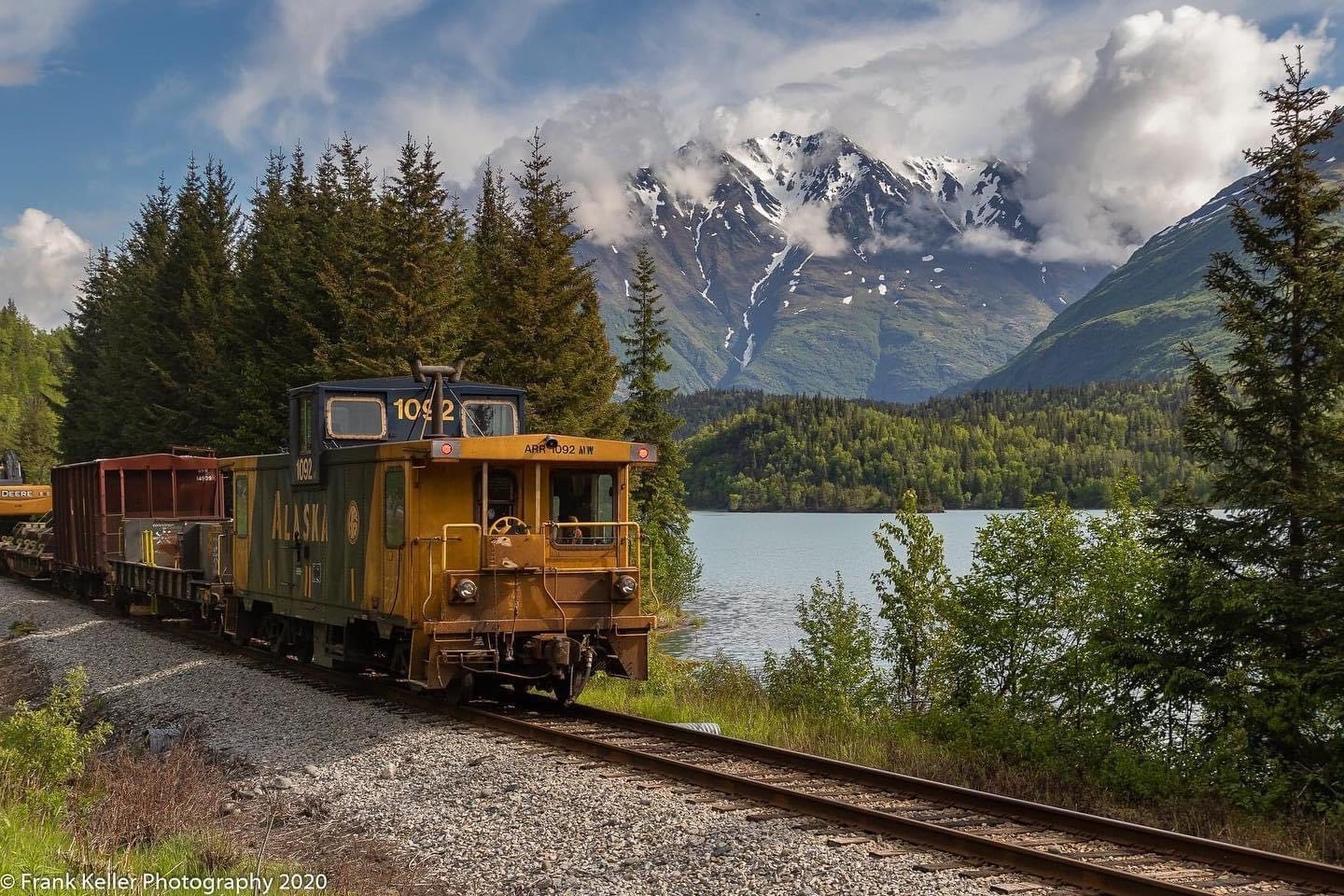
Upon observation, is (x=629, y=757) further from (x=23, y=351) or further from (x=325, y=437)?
(x=23, y=351)

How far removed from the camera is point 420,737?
13133mm

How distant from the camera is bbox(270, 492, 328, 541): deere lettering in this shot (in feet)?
53.1

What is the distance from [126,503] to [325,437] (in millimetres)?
13507

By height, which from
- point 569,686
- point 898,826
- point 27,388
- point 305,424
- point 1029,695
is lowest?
point 1029,695

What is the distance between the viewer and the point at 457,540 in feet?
44.4

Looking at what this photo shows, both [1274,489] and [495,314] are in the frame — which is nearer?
[1274,489]

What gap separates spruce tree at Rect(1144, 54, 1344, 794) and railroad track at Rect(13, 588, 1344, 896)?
17.4 feet

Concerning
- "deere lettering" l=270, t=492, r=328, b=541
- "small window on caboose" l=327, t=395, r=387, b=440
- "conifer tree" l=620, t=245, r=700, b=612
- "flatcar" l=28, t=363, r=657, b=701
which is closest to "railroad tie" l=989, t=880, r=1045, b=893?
"flatcar" l=28, t=363, r=657, b=701

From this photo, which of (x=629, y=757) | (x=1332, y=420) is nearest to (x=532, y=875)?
(x=629, y=757)

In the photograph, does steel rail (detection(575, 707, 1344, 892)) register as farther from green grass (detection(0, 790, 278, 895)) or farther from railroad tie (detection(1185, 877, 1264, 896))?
green grass (detection(0, 790, 278, 895))

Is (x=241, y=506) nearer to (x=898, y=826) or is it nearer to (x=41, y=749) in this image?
(x=41, y=749)

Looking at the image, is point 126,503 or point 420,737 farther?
point 126,503

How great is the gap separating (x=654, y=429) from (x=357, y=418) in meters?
30.2

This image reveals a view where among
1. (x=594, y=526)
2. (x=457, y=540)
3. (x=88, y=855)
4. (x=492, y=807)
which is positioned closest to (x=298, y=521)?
(x=457, y=540)
